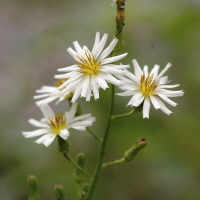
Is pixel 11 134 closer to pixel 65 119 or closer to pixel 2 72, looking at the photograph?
pixel 2 72

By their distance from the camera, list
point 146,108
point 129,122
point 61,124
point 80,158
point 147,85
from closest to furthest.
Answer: point 146,108, point 147,85, point 61,124, point 80,158, point 129,122

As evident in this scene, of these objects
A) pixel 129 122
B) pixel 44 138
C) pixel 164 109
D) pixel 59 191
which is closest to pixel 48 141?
pixel 44 138

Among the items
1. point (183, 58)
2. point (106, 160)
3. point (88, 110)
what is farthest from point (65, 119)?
point (183, 58)

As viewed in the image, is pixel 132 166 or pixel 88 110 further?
pixel 132 166

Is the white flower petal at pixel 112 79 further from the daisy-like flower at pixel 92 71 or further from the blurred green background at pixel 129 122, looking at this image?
the blurred green background at pixel 129 122

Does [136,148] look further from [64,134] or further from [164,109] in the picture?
[64,134]

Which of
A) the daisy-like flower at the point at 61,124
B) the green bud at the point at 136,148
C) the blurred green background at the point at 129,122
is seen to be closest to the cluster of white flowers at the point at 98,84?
the daisy-like flower at the point at 61,124

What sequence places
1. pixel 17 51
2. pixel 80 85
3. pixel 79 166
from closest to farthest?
pixel 80 85
pixel 79 166
pixel 17 51

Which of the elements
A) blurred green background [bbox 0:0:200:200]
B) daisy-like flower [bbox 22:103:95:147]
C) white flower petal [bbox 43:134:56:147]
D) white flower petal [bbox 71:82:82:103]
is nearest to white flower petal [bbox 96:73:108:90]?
white flower petal [bbox 71:82:82:103]
